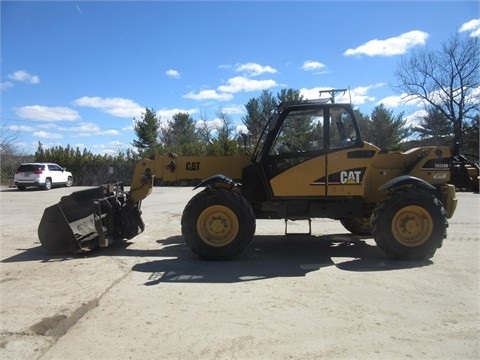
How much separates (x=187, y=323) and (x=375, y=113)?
4488 cm

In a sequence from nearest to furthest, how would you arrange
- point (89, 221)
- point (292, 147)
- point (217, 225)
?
point (217, 225) → point (292, 147) → point (89, 221)

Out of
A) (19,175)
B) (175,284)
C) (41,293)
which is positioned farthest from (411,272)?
(19,175)

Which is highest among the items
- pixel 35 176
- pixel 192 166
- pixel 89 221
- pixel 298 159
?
pixel 298 159

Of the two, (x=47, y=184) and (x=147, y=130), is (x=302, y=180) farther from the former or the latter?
(x=147, y=130)

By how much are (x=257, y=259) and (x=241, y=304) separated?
2.39 meters

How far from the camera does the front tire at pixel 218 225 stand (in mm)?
7438

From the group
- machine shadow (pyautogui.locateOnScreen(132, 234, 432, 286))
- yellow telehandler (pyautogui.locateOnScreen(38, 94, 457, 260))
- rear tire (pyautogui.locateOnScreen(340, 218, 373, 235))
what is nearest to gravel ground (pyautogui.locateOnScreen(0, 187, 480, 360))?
machine shadow (pyautogui.locateOnScreen(132, 234, 432, 286))

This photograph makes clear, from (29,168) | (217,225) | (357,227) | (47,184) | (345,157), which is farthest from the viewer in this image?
(47,184)

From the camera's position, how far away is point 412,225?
7.51m

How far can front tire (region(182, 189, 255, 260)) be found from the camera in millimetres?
7438

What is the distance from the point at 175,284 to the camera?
6.03 m

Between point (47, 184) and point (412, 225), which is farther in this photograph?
point (47, 184)

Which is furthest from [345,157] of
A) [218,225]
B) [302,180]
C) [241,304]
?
[241,304]

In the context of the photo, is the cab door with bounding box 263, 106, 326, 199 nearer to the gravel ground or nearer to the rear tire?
the gravel ground
